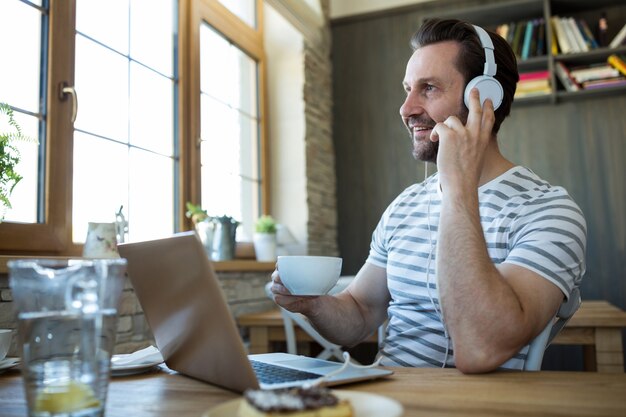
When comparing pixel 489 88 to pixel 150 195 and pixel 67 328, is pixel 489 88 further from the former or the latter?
pixel 150 195

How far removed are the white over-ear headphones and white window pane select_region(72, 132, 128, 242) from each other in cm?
137

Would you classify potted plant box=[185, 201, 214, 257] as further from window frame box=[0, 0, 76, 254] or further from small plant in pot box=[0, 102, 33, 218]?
small plant in pot box=[0, 102, 33, 218]

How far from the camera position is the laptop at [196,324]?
0.76m

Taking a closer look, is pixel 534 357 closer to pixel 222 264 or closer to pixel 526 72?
pixel 222 264

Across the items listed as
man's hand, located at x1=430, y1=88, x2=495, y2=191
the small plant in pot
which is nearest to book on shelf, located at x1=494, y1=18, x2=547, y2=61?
man's hand, located at x1=430, y1=88, x2=495, y2=191

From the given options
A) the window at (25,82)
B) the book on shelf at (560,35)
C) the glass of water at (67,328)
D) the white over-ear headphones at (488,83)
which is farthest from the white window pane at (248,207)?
the glass of water at (67,328)

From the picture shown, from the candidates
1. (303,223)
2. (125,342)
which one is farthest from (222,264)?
(303,223)

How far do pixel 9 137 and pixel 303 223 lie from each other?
2.17 meters

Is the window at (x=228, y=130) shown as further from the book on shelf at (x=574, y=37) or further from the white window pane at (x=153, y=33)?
the book on shelf at (x=574, y=37)

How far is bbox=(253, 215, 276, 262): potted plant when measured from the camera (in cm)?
313

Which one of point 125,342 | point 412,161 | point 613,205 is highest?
point 412,161

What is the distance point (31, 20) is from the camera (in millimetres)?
1978

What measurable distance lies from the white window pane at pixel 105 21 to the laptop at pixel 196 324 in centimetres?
163

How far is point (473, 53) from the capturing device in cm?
148
